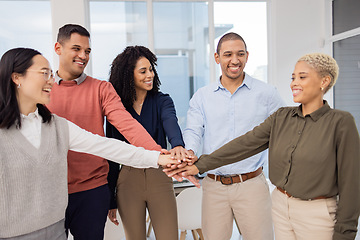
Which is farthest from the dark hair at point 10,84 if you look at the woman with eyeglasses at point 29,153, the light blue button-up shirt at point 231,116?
the light blue button-up shirt at point 231,116

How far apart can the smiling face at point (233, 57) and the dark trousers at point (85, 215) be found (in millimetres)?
1154

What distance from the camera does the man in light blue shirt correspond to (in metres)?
2.02

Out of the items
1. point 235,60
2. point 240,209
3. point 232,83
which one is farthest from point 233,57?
point 240,209

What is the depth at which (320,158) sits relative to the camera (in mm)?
1533

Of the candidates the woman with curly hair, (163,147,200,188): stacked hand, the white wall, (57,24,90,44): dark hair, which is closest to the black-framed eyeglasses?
(57,24,90,44): dark hair

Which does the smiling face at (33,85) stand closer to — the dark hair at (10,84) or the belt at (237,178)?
the dark hair at (10,84)

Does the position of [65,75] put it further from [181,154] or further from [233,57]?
[233,57]

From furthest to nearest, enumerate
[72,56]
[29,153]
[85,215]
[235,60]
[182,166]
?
[235,60] < [182,166] < [72,56] < [85,215] < [29,153]

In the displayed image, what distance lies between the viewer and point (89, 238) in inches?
68.7

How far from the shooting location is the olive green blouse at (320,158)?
1.48m

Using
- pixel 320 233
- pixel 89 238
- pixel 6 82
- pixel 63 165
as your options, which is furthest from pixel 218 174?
pixel 6 82

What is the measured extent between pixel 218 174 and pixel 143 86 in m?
0.78

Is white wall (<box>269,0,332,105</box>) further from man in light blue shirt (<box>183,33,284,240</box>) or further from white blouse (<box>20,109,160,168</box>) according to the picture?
white blouse (<box>20,109,160,168</box>)

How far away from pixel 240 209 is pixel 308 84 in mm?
918
